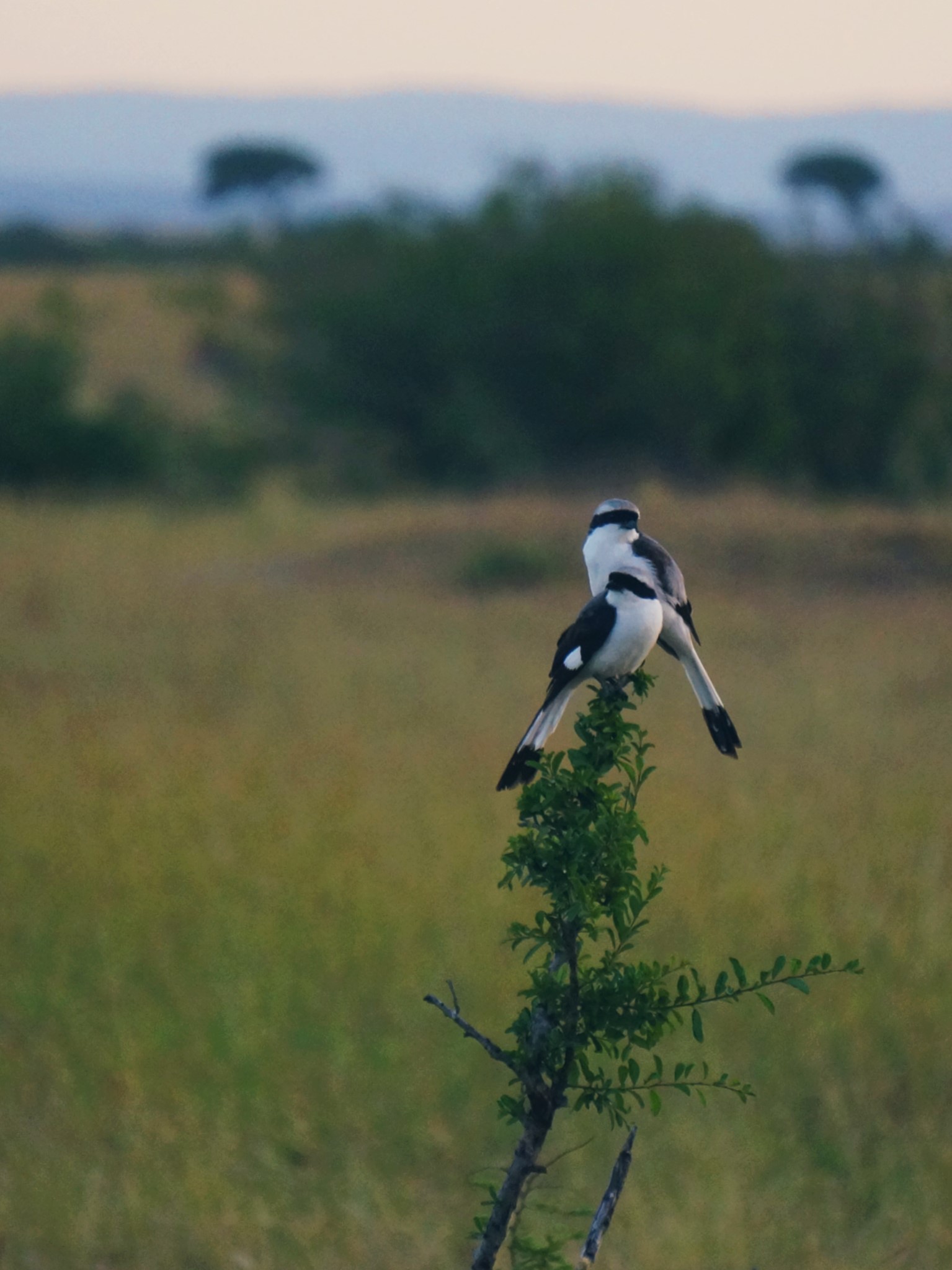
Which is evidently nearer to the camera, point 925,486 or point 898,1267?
point 898,1267

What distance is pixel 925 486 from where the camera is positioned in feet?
88.6

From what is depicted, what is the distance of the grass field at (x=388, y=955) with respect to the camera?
411cm

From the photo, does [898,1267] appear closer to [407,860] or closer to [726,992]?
[726,992]

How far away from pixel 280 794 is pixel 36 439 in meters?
22.1

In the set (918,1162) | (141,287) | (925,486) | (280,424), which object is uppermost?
(141,287)

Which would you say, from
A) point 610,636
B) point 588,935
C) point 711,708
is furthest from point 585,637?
point 588,935

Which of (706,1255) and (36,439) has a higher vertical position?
(36,439)

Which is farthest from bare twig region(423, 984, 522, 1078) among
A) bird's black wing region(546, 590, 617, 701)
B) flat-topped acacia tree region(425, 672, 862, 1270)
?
bird's black wing region(546, 590, 617, 701)

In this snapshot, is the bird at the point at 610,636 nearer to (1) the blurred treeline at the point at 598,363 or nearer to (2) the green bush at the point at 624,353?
(1) the blurred treeline at the point at 598,363

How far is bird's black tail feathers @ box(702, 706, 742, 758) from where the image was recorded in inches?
54.4

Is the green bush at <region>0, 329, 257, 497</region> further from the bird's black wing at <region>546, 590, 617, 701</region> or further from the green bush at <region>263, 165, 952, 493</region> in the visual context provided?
the bird's black wing at <region>546, 590, 617, 701</region>

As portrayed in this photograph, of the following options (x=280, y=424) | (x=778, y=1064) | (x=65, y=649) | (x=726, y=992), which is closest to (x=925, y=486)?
(x=280, y=424)

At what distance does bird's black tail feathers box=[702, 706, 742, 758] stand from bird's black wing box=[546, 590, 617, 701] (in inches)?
4.8

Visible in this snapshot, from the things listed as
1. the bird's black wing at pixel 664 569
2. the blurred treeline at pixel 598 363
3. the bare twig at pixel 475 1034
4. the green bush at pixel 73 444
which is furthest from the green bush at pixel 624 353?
the bare twig at pixel 475 1034
